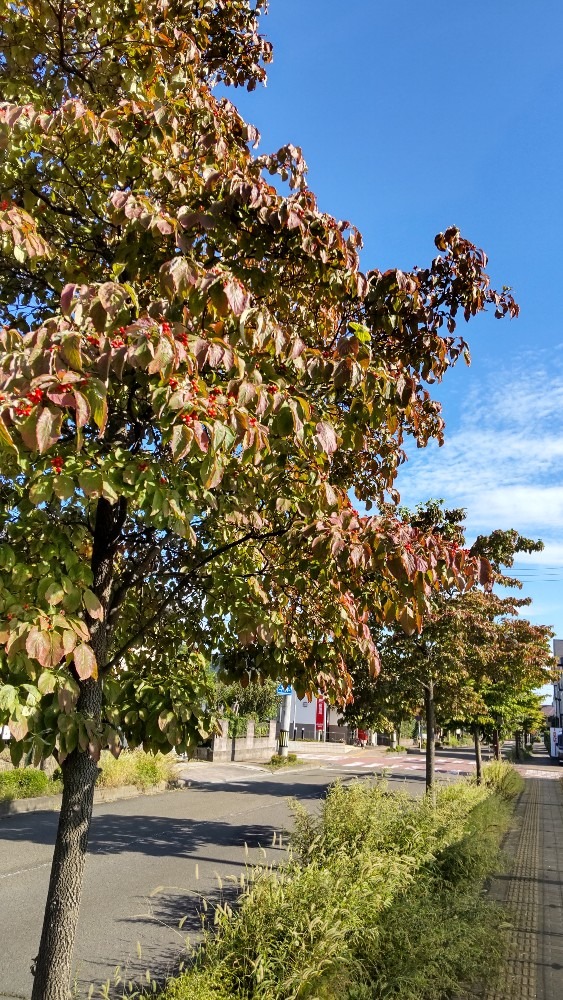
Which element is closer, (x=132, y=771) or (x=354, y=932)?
(x=354, y=932)

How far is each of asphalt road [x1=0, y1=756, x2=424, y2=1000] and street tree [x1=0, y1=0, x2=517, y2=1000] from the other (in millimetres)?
1708

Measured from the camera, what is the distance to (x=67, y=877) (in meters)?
3.18

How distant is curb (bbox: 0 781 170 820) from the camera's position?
13992 mm

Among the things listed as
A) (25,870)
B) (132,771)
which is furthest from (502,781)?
(25,870)

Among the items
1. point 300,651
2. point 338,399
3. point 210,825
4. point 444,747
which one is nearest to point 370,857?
point 300,651

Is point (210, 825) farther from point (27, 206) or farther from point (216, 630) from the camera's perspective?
point (27, 206)

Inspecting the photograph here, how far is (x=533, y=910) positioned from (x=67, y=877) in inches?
280

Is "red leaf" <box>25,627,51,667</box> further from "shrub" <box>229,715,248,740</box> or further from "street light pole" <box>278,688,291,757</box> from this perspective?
"street light pole" <box>278,688,291,757</box>

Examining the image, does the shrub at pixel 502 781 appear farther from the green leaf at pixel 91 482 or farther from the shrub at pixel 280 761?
the green leaf at pixel 91 482

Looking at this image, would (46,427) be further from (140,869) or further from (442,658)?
(442,658)

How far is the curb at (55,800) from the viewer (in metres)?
14.0

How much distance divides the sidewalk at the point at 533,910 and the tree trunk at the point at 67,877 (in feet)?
12.6

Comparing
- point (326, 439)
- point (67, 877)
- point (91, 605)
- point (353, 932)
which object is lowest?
point (353, 932)

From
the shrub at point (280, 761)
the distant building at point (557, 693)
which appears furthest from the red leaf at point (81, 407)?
the distant building at point (557, 693)
